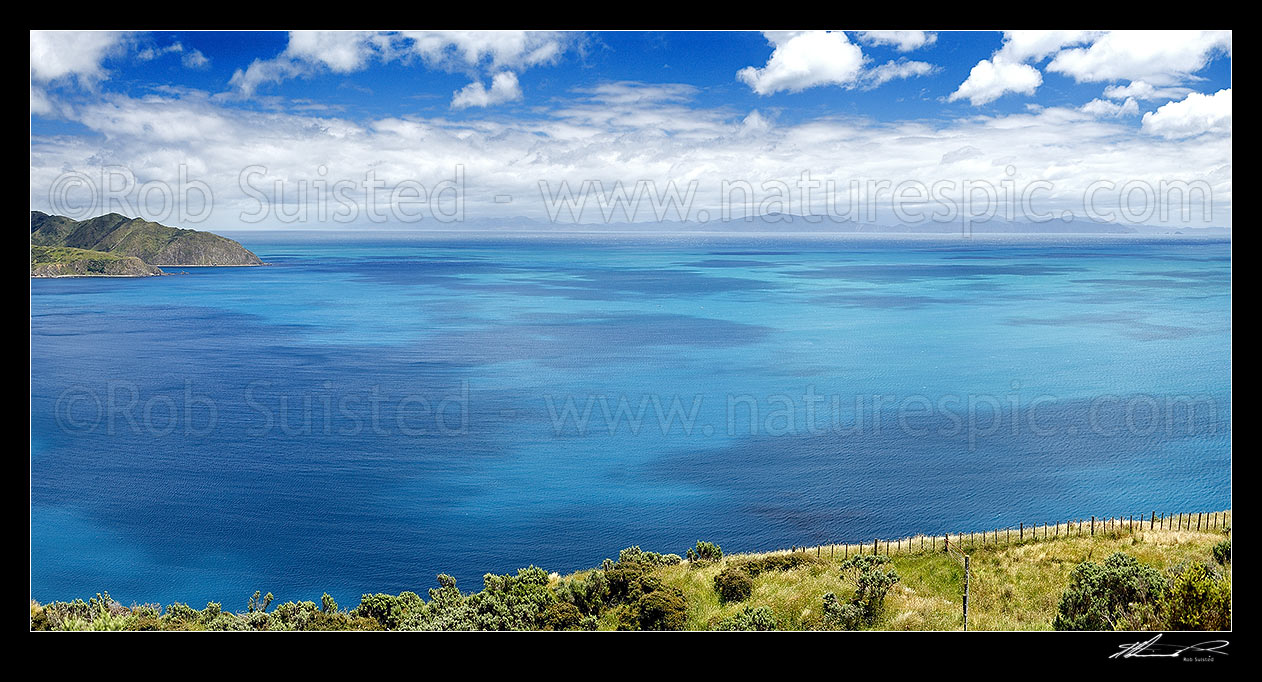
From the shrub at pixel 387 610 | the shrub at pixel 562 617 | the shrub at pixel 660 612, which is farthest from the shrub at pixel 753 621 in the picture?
the shrub at pixel 387 610

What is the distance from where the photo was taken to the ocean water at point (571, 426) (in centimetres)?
2372

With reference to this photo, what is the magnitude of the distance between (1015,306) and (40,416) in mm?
57904

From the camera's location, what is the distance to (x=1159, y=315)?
190ft

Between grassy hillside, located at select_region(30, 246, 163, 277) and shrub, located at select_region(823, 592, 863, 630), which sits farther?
grassy hillside, located at select_region(30, 246, 163, 277)

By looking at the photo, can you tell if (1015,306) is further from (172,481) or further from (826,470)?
(172,481)

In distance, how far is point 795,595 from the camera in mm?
15195

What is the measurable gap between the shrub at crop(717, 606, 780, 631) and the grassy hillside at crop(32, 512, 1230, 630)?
0.02 metres

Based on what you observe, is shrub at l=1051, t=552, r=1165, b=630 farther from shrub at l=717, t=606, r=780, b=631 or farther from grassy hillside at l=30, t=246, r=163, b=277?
grassy hillside at l=30, t=246, r=163, b=277

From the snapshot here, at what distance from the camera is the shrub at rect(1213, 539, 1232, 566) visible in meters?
15.2

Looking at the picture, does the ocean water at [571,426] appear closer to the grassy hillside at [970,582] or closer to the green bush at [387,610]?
the green bush at [387,610]
